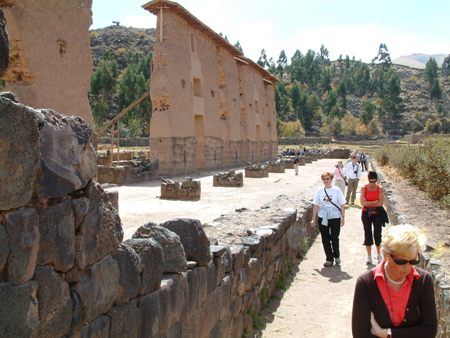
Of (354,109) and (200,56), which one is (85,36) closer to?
(200,56)

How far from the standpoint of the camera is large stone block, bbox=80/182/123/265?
7.33 ft

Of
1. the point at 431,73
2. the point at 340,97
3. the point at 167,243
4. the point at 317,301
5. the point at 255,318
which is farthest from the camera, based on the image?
the point at 431,73

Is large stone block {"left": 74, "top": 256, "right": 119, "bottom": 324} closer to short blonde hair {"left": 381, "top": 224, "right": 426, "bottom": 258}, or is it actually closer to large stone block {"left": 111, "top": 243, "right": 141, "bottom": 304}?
large stone block {"left": 111, "top": 243, "right": 141, "bottom": 304}

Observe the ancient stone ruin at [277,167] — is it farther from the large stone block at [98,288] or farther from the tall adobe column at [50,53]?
the large stone block at [98,288]

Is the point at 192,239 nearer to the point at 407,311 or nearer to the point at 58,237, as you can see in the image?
the point at 58,237

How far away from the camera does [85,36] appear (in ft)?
43.7

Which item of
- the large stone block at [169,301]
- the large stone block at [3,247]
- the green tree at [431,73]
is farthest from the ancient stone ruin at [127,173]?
the green tree at [431,73]

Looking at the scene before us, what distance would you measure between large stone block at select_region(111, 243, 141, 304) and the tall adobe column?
1023 centimetres

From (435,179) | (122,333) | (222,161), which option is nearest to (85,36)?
(435,179)

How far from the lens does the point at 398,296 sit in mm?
2494

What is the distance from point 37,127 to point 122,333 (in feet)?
4.60

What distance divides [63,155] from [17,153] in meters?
0.33

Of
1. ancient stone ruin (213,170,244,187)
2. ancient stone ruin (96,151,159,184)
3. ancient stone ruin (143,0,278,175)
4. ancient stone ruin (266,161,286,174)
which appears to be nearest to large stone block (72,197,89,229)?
ancient stone ruin (213,170,244,187)

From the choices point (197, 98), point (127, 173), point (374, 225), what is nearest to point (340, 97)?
point (197, 98)
